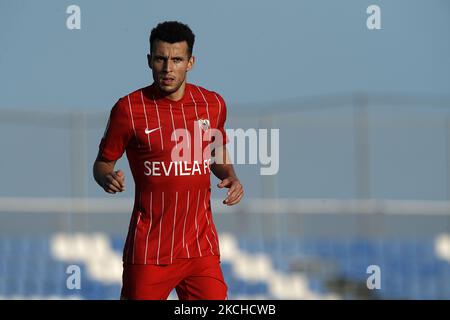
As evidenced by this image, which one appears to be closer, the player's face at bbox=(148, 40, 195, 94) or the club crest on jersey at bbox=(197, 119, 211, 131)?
the player's face at bbox=(148, 40, 195, 94)

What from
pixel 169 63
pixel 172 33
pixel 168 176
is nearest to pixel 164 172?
pixel 168 176

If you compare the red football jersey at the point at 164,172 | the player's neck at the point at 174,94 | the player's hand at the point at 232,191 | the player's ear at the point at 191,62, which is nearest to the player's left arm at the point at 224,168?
the player's hand at the point at 232,191

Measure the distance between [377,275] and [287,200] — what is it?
1307mm

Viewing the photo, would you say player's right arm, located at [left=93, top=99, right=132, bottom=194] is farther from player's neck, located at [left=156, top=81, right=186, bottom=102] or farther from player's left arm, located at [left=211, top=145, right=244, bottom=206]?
player's left arm, located at [left=211, top=145, right=244, bottom=206]

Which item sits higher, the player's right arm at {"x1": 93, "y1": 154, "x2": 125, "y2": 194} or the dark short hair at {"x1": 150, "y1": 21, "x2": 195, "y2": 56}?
the dark short hair at {"x1": 150, "y1": 21, "x2": 195, "y2": 56}

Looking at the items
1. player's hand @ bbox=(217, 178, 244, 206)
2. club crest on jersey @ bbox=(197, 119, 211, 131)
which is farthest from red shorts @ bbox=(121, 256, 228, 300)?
club crest on jersey @ bbox=(197, 119, 211, 131)

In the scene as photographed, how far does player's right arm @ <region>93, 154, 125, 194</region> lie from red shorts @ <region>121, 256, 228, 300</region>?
47cm

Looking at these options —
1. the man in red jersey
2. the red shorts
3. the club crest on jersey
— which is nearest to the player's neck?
the man in red jersey

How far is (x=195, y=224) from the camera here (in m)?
5.79

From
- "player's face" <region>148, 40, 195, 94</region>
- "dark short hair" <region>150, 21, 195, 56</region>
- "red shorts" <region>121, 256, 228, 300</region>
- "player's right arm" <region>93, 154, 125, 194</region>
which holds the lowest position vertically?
"red shorts" <region>121, 256, 228, 300</region>

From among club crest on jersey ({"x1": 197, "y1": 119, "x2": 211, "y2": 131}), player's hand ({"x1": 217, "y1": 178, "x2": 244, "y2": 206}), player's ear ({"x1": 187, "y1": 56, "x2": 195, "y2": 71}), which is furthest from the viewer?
club crest on jersey ({"x1": 197, "y1": 119, "x2": 211, "y2": 131})

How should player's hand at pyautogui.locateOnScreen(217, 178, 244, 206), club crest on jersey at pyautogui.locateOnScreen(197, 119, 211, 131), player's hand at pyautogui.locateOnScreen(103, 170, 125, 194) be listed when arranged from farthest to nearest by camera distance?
club crest on jersey at pyautogui.locateOnScreen(197, 119, 211, 131), player's hand at pyautogui.locateOnScreen(217, 178, 244, 206), player's hand at pyautogui.locateOnScreen(103, 170, 125, 194)

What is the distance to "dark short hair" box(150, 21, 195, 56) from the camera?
575 centimetres

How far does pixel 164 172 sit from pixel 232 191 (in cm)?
34
